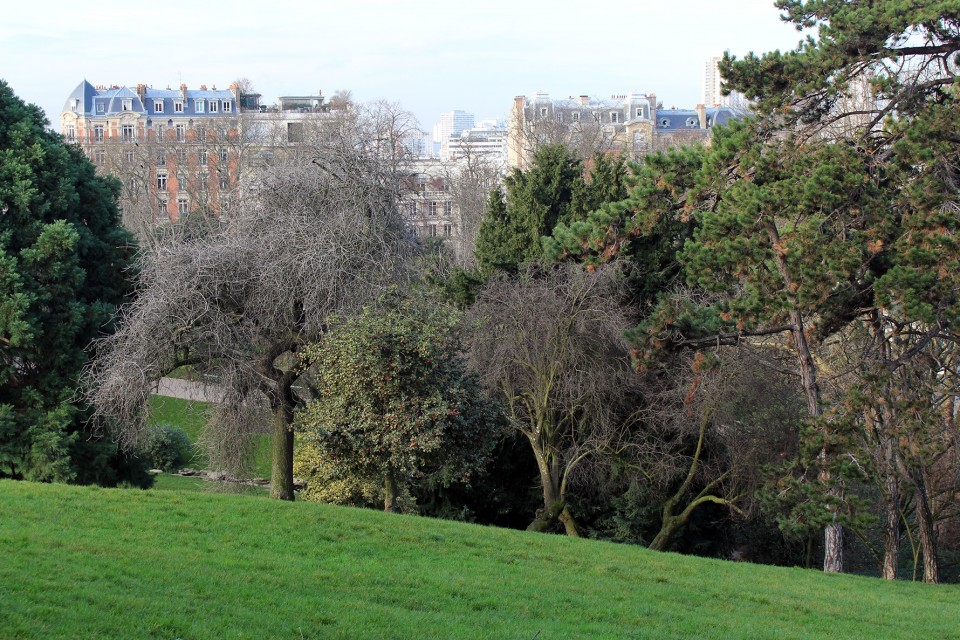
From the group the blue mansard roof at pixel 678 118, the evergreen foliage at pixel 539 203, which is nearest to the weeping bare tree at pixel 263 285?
the evergreen foliage at pixel 539 203

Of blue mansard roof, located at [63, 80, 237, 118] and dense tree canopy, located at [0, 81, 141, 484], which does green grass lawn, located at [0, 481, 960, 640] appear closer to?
dense tree canopy, located at [0, 81, 141, 484]

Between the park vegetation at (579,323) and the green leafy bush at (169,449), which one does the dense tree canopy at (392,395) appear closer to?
the park vegetation at (579,323)

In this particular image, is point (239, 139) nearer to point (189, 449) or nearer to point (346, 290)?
point (189, 449)

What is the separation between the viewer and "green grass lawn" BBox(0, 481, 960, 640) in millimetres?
8047

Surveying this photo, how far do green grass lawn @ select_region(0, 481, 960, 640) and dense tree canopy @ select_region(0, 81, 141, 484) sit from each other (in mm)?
4797

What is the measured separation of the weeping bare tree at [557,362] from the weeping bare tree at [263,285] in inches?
132

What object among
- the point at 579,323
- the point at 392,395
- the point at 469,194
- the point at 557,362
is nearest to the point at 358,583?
the point at 392,395

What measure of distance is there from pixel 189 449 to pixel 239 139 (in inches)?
1252

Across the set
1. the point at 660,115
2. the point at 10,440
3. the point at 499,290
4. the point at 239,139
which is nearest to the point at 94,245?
the point at 10,440

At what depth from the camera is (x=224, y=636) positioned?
7441 mm

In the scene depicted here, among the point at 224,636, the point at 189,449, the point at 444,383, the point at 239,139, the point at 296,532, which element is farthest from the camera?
the point at 239,139

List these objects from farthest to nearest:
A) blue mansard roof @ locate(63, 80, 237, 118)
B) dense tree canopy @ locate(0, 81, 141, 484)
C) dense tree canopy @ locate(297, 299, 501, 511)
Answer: blue mansard roof @ locate(63, 80, 237, 118), dense tree canopy @ locate(0, 81, 141, 484), dense tree canopy @ locate(297, 299, 501, 511)

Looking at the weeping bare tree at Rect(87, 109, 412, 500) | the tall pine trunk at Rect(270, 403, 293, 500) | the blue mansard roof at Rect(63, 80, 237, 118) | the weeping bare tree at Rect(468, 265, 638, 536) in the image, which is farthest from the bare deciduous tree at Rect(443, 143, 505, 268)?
the blue mansard roof at Rect(63, 80, 237, 118)

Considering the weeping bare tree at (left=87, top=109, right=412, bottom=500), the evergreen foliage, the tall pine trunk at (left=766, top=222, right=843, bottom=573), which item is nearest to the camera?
the tall pine trunk at (left=766, top=222, right=843, bottom=573)
